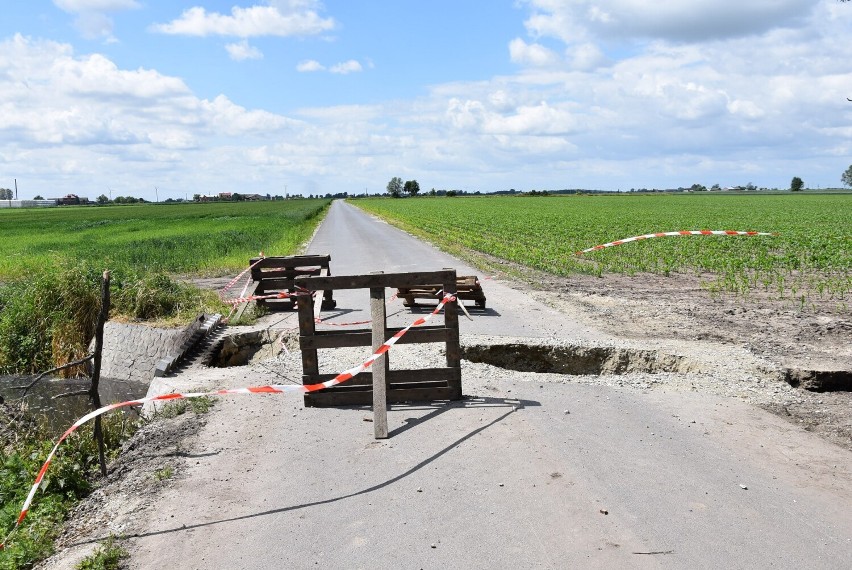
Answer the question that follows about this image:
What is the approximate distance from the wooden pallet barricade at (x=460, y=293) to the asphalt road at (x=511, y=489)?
4.99 metres

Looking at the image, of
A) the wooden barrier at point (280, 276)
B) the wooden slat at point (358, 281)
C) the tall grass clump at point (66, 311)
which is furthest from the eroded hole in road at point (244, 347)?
the wooden slat at point (358, 281)

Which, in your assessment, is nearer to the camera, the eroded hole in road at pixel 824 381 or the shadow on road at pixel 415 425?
the shadow on road at pixel 415 425

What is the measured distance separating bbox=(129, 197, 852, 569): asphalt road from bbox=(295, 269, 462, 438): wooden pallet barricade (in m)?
0.23

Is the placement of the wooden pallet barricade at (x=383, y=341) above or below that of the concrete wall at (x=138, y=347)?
above

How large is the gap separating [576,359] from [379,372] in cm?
380

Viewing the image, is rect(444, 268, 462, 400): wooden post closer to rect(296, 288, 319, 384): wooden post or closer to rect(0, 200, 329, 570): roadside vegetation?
rect(296, 288, 319, 384): wooden post

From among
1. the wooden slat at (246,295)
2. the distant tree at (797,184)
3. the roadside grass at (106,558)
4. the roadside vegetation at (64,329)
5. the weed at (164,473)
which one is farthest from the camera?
the distant tree at (797,184)

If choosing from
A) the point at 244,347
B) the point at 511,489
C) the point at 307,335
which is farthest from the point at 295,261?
the point at 511,489

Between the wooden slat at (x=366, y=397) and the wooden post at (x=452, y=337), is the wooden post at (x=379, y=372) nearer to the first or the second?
the wooden slat at (x=366, y=397)

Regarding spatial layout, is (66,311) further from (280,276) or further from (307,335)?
(307,335)

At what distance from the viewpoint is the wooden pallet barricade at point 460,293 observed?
1259 centimetres

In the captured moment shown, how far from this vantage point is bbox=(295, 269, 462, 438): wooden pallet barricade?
287 inches

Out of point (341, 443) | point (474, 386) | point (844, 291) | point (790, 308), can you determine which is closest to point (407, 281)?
point (474, 386)

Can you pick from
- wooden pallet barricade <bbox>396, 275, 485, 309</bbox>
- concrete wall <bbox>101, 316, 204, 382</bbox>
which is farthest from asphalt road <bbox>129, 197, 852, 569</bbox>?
wooden pallet barricade <bbox>396, 275, 485, 309</bbox>
